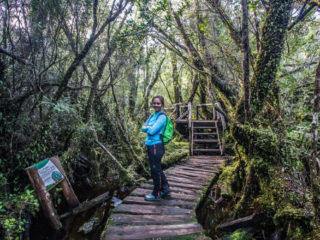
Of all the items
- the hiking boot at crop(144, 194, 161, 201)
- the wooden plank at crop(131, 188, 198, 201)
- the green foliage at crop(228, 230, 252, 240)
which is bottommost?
the green foliage at crop(228, 230, 252, 240)

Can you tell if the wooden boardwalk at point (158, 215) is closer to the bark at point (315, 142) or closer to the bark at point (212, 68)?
the bark at point (315, 142)

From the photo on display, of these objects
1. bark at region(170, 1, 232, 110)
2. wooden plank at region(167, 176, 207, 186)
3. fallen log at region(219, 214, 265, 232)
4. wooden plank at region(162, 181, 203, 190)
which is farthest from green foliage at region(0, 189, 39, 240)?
bark at region(170, 1, 232, 110)

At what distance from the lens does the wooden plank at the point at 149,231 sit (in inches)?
102

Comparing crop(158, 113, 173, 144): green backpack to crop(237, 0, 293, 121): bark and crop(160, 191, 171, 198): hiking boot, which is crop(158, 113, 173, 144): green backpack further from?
crop(237, 0, 293, 121): bark

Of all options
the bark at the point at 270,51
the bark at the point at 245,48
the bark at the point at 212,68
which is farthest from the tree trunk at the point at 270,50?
the bark at the point at 212,68

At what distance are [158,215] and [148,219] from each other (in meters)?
0.21

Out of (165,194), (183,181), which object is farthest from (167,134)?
(183,181)

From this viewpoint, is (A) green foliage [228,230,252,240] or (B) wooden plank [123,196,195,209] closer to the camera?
(A) green foliage [228,230,252,240]

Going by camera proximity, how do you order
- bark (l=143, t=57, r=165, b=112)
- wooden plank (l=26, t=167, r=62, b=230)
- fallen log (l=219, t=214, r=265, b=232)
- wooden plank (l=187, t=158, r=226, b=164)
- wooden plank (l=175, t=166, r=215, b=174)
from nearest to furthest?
fallen log (l=219, t=214, r=265, b=232), wooden plank (l=26, t=167, r=62, b=230), wooden plank (l=175, t=166, r=215, b=174), wooden plank (l=187, t=158, r=226, b=164), bark (l=143, t=57, r=165, b=112)

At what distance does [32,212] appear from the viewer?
3.40 m

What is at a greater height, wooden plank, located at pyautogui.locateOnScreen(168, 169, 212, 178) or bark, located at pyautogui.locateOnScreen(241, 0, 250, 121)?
bark, located at pyautogui.locateOnScreen(241, 0, 250, 121)

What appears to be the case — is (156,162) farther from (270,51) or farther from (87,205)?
(270,51)

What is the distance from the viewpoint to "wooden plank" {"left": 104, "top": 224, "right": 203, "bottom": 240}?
2.59 meters

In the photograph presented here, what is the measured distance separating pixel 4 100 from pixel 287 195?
5.53 m
